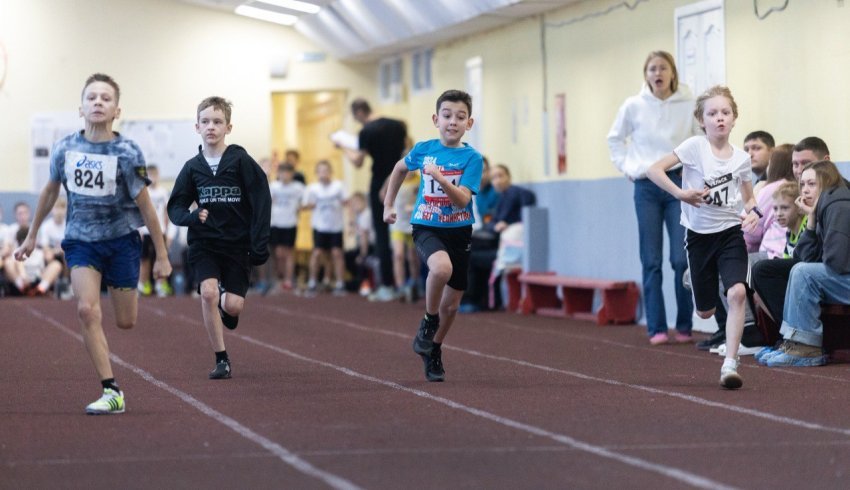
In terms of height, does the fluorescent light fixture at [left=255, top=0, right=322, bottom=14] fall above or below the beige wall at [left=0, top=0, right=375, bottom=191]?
above

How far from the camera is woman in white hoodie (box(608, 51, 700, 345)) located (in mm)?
11516

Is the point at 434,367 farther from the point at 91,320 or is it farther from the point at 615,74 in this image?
the point at 615,74

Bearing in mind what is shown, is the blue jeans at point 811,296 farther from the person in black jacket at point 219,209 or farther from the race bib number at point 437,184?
the person in black jacket at point 219,209

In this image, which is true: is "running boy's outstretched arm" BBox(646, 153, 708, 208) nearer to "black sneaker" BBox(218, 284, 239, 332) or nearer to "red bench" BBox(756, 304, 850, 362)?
"red bench" BBox(756, 304, 850, 362)

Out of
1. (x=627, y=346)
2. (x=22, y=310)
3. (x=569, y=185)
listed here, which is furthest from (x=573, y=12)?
(x=22, y=310)

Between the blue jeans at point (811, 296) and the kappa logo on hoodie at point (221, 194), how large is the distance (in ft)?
11.5

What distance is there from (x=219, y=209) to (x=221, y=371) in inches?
37.9

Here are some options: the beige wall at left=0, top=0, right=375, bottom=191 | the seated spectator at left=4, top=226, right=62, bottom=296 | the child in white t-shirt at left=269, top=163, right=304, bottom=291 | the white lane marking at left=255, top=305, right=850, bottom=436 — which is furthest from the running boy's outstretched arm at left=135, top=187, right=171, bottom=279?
the beige wall at left=0, top=0, right=375, bottom=191

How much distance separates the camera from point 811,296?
9570mm

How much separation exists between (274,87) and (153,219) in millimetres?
15510

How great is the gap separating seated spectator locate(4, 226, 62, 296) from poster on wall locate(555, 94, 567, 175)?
7.53 meters

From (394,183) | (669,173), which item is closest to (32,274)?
(669,173)

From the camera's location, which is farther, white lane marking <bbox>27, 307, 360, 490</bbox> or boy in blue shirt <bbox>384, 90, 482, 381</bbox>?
boy in blue shirt <bbox>384, 90, 482, 381</bbox>

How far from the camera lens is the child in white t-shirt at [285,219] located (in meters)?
21.0
